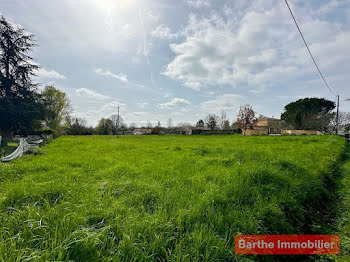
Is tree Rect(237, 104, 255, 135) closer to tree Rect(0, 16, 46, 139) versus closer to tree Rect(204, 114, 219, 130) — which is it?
tree Rect(204, 114, 219, 130)

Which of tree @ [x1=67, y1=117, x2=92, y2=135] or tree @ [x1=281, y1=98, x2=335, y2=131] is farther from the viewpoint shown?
tree @ [x1=67, y1=117, x2=92, y2=135]

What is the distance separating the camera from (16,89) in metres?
17.9

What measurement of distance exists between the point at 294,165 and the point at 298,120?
49.7 metres

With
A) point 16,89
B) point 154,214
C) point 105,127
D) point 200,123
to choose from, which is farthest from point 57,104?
point 200,123

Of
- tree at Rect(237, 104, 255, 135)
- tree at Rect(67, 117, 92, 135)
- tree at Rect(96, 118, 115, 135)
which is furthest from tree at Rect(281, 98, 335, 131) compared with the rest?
tree at Rect(67, 117, 92, 135)

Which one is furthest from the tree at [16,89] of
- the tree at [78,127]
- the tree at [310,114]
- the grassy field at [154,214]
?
the tree at [310,114]

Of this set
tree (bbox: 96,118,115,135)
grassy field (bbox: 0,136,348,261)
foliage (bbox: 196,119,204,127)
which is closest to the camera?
grassy field (bbox: 0,136,348,261)

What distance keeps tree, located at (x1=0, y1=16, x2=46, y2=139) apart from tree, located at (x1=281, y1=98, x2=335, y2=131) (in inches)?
2237

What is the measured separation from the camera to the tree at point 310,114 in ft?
121

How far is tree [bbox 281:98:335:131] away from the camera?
36.9m

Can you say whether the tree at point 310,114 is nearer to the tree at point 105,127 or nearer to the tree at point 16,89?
the tree at point 16,89

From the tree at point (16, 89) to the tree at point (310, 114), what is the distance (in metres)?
56.8

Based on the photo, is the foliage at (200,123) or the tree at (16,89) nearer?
the tree at (16,89)

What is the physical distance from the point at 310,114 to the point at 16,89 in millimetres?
60410
